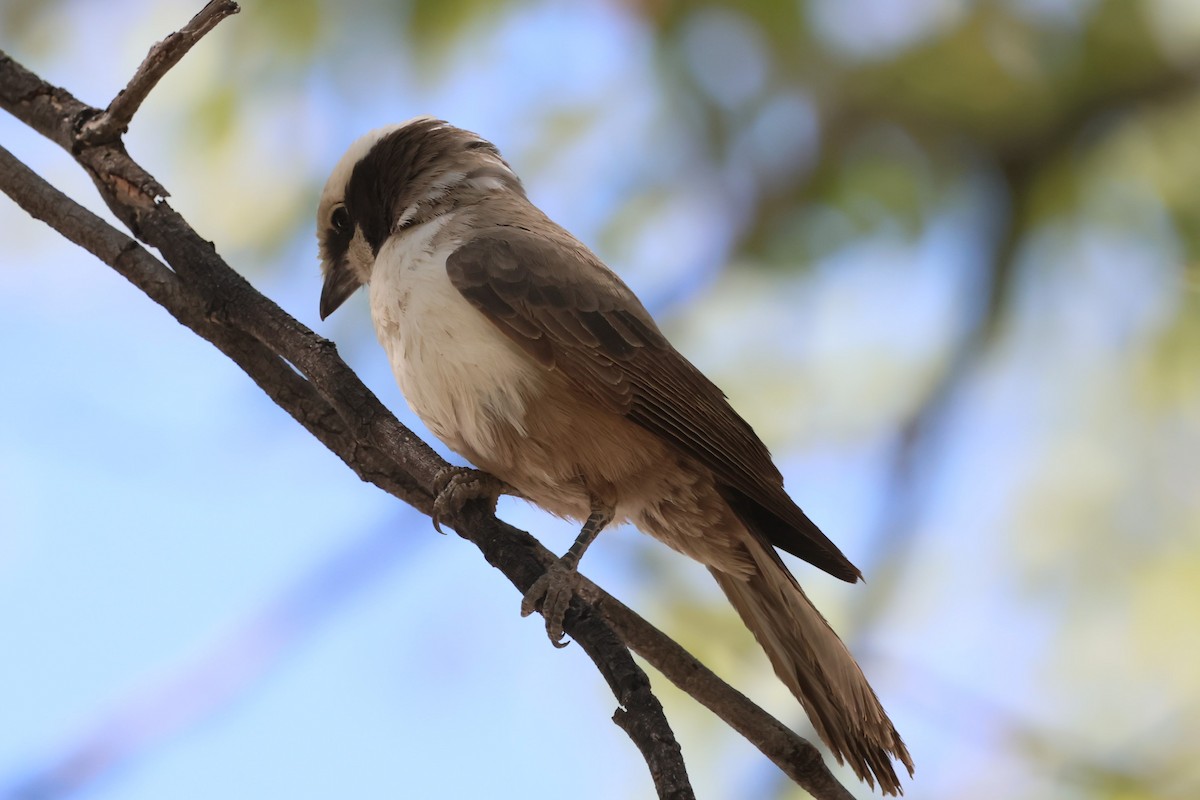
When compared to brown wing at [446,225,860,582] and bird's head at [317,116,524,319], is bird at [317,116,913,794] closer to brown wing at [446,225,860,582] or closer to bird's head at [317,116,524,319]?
brown wing at [446,225,860,582]

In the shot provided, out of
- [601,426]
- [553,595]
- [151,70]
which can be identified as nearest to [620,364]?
[601,426]

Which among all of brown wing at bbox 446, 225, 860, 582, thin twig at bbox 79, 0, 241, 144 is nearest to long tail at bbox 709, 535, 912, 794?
brown wing at bbox 446, 225, 860, 582

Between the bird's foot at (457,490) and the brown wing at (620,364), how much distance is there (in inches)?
15.5

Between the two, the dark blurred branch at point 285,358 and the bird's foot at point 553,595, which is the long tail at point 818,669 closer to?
the dark blurred branch at point 285,358

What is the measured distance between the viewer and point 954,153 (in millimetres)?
5074

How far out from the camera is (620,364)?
352 centimetres

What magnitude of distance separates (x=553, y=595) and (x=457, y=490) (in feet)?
1.25

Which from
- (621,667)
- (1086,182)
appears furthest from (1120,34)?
(621,667)

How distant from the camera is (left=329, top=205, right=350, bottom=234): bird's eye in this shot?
4145 mm

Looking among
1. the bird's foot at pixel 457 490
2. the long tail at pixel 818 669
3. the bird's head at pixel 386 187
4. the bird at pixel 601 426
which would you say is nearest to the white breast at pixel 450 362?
the bird at pixel 601 426

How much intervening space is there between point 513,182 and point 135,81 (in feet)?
4.66

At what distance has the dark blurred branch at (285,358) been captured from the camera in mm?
2871

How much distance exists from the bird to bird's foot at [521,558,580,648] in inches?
6.4

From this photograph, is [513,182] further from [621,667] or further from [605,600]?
[621,667]
